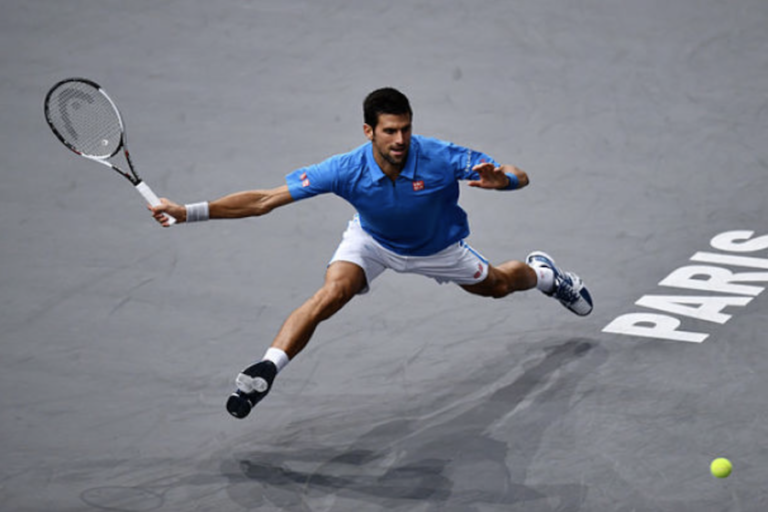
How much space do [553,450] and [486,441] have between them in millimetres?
420

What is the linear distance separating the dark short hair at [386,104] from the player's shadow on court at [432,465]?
1936 mm

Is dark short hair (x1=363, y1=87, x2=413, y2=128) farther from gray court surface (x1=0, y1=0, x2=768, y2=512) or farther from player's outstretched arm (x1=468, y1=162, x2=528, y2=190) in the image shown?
gray court surface (x1=0, y1=0, x2=768, y2=512)

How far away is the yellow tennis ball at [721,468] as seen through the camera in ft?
24.8

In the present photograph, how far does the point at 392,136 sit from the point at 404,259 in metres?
0.98

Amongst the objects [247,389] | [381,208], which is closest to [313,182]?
[381,208]

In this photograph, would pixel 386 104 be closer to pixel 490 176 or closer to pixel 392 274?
pixel 490 176

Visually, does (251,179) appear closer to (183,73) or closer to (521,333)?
(183,73)

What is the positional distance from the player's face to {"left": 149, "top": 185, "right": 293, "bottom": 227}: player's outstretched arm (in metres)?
0.65

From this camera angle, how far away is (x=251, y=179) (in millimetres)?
11852

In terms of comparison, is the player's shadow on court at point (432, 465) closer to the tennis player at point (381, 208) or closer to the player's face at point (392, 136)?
the tennis player at point (381, 208)

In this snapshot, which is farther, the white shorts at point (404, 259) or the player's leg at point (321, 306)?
the white shorts at point (404, 259)

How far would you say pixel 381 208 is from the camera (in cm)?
851

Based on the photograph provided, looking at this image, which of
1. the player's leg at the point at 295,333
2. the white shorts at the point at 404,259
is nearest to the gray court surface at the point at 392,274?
the player's leg at the point at 295,333

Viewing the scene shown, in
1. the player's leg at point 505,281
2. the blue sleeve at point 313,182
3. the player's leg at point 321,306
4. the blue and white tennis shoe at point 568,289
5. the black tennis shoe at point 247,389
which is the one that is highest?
the blue sleeve at point 313,182
